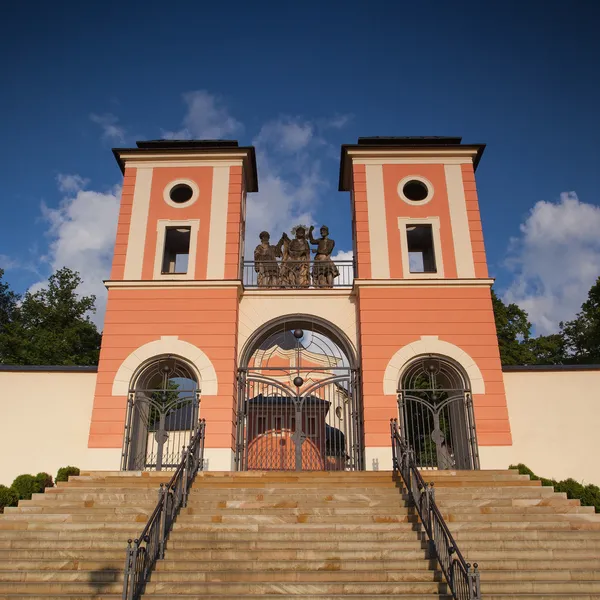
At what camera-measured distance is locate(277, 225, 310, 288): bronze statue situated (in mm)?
16438

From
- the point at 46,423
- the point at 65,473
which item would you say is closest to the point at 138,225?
the point at 46,423

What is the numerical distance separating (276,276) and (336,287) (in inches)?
72.5

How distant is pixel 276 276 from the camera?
54.0 feet

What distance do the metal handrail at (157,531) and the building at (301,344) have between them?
2937mm

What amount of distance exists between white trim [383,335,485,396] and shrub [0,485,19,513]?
8.44 m

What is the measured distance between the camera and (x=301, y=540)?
28.1ft

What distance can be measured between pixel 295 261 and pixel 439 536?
9708 millimetres

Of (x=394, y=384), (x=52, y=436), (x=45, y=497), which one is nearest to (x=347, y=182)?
(x=394, y=384)

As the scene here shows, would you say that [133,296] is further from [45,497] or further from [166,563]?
[166,563]

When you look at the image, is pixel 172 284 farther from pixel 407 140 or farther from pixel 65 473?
pixel 407 140

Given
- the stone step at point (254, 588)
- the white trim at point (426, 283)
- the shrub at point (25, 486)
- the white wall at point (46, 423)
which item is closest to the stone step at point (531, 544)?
the stone step at point (254, 588)

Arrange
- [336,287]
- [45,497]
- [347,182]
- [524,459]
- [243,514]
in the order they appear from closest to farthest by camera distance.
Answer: [243,514] < [45,497] < [524,459] < [336,287] < [347,182]

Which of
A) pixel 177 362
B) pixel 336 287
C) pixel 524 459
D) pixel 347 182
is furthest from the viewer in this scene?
pixel 347 182

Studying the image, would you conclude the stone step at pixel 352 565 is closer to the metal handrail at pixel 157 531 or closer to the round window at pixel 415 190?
the metal handrail at pixel 157 531
